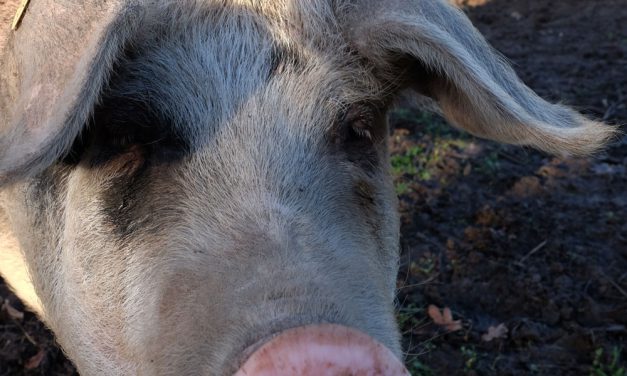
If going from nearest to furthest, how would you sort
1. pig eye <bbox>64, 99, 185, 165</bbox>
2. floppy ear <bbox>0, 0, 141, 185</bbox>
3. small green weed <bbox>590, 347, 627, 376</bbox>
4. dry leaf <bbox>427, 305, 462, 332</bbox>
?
1. floppy ear <bbox>0, 0, 141, 185</bbox>
2. pig eye <bbox>64, 99, 185, 165</bbox>
3. small green weed <bbox>590, 347, 627, 376</bbox>
4. dry leaf <bbox>427, 305, 462, 332</bbox>

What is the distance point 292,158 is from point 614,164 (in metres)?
3.78

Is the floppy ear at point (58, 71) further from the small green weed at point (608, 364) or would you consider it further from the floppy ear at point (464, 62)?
the small green weed at point (608, 364)

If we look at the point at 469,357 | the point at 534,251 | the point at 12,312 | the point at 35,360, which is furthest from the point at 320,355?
the point at 534,251

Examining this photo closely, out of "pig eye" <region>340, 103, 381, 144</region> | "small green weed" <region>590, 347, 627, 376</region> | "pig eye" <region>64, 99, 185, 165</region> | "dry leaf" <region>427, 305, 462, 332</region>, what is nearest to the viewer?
"pig eye" <region>64, 99, 185, 165</region>

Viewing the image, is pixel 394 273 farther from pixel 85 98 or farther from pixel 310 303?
pixel 85 98

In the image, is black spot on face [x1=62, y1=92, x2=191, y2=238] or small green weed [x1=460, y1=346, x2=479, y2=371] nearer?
black spot on face [x1=62, y1=92, x2=191, y2=238]

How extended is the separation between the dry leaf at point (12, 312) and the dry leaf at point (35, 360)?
0.31 metres

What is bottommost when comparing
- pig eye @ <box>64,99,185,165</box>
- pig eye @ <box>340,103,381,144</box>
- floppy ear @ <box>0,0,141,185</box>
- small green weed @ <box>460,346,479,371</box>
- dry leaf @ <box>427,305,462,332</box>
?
small green weed @ <box>460,346,479,371</box>

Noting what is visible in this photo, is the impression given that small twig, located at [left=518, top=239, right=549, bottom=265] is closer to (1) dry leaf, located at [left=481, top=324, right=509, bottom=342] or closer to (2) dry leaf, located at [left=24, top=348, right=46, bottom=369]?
(1) dry leaf, located at [left=481, top=324, right=509, bottom=342]

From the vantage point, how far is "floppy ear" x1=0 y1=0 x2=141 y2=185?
59.3 inches

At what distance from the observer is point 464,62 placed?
178 cm

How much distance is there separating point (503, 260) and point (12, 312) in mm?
2548

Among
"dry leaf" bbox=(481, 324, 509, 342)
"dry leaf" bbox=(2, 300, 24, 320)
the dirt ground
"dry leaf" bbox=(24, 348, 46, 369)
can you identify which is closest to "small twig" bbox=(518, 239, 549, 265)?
the dirt ground

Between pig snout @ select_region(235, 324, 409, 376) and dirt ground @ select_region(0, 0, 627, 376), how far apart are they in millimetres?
1101
